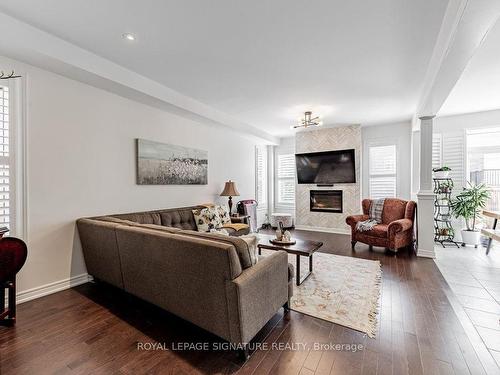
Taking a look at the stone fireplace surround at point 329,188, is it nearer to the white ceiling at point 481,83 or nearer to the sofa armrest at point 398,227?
the sofa armrest at point 398,227

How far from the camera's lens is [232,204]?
Answer: 5.59 meters

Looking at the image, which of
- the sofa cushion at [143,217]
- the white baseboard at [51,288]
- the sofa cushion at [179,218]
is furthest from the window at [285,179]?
the white baseboard at [51,288]

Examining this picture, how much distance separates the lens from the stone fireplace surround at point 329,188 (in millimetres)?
5957

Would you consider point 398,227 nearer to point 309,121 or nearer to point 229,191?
point 309,121

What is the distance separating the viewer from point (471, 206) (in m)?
4.56

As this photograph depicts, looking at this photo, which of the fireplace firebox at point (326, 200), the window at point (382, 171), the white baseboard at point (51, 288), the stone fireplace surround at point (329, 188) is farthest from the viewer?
the fireplace firebox at point (326, 200)

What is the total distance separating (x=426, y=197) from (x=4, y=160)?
→ 5.88 m

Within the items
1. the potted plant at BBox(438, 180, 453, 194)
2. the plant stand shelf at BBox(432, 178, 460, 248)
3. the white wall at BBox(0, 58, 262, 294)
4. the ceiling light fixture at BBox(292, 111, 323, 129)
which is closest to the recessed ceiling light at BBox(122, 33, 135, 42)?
the white wall at BBox(0, 58, 262, 294)

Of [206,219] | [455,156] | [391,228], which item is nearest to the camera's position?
[391,228]

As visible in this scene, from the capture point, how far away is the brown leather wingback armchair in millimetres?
4113

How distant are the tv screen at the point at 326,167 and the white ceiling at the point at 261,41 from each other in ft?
7.14

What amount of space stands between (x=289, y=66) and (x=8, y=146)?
3.26m

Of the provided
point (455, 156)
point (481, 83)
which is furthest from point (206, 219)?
point (455, 156)

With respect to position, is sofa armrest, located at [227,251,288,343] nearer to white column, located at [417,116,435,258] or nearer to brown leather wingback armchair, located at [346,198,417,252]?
brown leather wingback armchair, located at [346,198,417,252]
